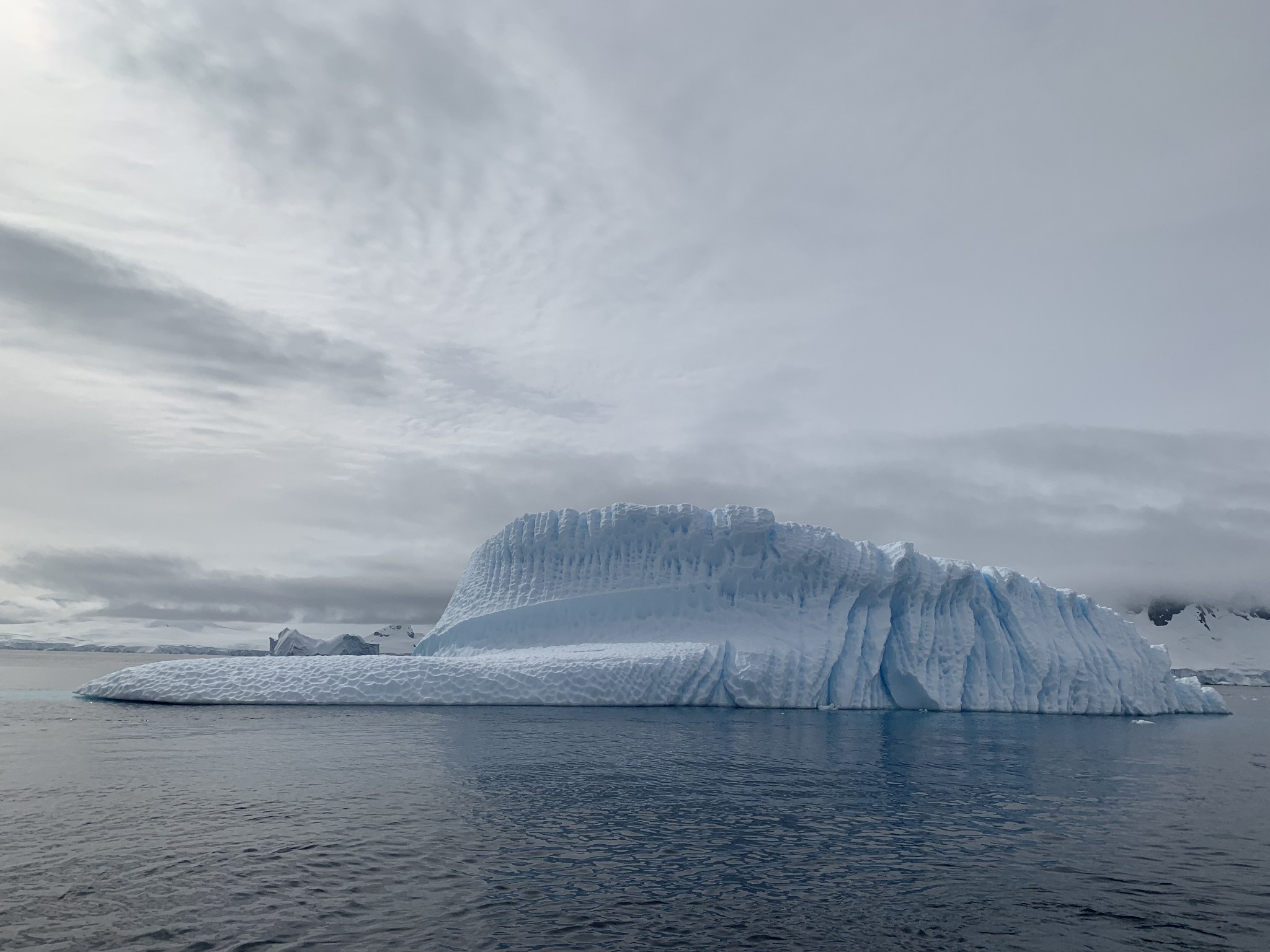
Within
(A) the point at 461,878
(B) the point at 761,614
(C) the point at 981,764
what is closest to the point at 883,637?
(B) the point at 761,614

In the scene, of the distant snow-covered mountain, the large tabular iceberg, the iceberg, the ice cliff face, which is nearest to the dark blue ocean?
the large tabular iceberg

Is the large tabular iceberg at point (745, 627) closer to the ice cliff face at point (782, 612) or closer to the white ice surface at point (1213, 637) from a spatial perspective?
the ice cliff face at point (782, 612)

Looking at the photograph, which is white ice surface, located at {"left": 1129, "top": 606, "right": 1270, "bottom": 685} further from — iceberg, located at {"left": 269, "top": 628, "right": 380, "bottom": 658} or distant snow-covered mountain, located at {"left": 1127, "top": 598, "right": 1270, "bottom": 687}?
iceberg, located at {"left": 269, "top": 628, "right": 380, "bottom": 658}

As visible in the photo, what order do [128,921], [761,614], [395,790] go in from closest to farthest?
[128,921]
[395,790]
[761,614]

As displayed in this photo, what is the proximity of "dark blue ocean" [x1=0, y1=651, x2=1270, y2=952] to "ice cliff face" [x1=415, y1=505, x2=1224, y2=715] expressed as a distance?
26.9ft

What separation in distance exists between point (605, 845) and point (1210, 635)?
137182 millimetres

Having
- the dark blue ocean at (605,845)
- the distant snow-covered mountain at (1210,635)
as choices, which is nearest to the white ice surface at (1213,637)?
the distant snow-covered mountain at (1210,635)

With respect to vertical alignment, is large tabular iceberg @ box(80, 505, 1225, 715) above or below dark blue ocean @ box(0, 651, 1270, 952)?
above

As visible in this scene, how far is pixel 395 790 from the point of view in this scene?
30.5 ft

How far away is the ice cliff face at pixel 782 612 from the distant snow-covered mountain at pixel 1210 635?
86.3 m

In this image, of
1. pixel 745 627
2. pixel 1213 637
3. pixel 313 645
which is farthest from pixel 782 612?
pixel 1213 637

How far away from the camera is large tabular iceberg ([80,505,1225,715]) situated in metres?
20.8

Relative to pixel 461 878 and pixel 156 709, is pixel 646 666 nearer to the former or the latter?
pixel 156 709

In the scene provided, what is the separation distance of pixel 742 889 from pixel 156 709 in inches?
627
